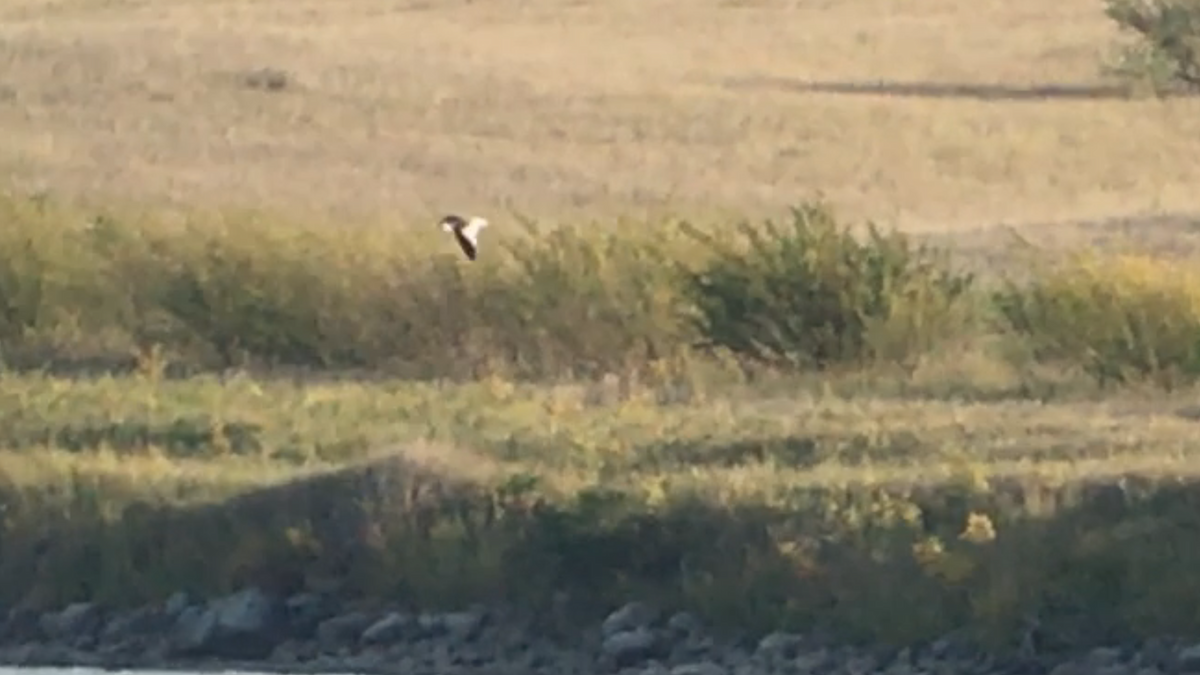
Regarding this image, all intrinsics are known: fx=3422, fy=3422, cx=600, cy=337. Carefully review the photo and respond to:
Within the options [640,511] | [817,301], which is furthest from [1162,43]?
[640,511]

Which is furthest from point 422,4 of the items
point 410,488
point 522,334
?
point 410,488

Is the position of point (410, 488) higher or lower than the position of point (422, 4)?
lower

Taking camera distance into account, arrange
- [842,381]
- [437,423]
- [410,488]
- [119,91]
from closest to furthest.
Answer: [410,488] → [437,423] → [842,381] → [119,91]

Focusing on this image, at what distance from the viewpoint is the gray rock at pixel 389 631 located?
1242cm

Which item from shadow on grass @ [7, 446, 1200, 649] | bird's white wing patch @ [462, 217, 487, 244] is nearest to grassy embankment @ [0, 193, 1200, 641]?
shadow on grass @ [7, 446, 1200, 649]

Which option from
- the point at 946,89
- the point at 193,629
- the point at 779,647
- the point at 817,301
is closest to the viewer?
the point at 779,647

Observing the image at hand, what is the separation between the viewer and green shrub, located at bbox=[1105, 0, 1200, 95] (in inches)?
1690

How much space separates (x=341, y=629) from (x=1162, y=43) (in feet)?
107

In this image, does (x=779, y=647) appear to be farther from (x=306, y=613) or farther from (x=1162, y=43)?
(x=1162, y=43)

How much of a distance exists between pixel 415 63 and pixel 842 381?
29.5 meters

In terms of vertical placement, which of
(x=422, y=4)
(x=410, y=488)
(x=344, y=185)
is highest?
(x=422, y=4)

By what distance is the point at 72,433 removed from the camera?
1463 centimetres

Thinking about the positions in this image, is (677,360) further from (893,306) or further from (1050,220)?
(1050,220)

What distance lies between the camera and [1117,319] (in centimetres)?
1678
